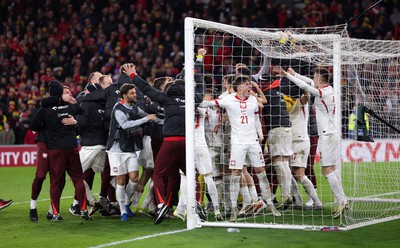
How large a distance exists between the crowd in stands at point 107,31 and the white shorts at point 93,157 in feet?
A: 37.1

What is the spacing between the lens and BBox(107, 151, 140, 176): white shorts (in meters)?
11.8

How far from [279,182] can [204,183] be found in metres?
1.17

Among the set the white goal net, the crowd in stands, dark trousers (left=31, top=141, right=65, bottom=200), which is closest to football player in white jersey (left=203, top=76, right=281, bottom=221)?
the white goal net

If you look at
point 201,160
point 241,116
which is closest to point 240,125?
point 241,116

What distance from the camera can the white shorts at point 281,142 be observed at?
12.3 m

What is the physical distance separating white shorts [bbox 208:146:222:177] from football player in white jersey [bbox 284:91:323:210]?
Result: 45.4 inches

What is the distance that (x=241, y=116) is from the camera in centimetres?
1118

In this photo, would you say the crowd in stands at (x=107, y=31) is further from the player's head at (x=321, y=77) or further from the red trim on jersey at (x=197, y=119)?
the red trim on jersey at (x=197, y=119)

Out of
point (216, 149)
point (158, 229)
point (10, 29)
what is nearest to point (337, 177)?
point (216, 149)

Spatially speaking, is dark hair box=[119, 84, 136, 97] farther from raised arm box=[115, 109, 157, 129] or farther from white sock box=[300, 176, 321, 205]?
white sock box=[300, 176, 321, 205]

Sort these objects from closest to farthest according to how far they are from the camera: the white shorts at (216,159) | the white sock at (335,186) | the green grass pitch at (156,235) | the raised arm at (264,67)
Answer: the green grass pitch at (156,235)
the white sock at (335,186)
the white shorts at (216,159)
the raised arm at (264,67)

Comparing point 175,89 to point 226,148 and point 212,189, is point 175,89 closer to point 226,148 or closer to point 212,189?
point 212,189

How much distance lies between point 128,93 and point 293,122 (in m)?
2.70

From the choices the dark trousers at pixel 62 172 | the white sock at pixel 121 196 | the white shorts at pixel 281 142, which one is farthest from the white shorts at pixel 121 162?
the white shorts at pixel 281 142
